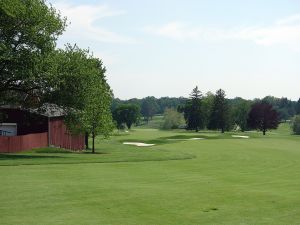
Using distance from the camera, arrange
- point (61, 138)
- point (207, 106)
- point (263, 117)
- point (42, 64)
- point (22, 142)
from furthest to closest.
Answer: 1. point (207, 106)
2. point (263, 117)
3. point (61, 138)
4. point (22, 142)
5. point (42, 64)

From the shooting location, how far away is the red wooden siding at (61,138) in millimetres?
50963

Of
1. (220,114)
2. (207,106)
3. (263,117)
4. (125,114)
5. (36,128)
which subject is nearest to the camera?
(36,128)

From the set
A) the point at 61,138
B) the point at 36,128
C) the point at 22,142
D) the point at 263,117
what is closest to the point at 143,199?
the point at 22,142

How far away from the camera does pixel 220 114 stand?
4724 inches

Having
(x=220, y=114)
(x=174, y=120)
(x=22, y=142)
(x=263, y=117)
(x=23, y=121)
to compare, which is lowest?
(x=22, y=142)

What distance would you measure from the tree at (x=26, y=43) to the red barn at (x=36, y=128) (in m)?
7.93

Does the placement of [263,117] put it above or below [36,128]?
above

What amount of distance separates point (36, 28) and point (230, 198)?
2482 centimetres

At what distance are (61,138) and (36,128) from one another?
323 centimetres


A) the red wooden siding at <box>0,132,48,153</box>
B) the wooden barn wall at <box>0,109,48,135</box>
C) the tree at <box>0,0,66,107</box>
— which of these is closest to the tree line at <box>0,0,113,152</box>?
the tree at <box>0,0,66,107</box>

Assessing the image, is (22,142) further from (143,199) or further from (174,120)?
(174,120)

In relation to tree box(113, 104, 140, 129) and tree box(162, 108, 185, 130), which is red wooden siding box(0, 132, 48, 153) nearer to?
tree box(162, 108, 185, 130)

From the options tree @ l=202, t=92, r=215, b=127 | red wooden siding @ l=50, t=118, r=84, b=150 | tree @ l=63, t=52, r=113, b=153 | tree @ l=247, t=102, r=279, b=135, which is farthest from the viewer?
tree @ l=202, t=92, r=215, b=127

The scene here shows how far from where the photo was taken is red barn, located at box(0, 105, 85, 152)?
4625 cm
